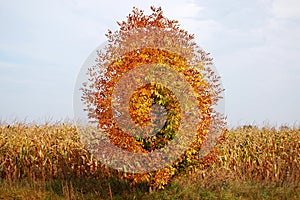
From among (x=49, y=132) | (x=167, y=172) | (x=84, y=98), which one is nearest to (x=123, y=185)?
(x=167, y=172)

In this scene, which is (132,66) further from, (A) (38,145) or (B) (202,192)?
(A) (38,145)

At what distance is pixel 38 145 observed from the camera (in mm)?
11445

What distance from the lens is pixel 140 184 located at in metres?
8.86

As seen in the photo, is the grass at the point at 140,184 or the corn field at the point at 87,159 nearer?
the grass at the point at 140,184

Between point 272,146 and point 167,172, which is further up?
point 272,146

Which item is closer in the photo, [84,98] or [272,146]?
[84,98]

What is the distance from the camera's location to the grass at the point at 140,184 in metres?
8.78

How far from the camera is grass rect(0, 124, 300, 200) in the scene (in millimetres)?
8781

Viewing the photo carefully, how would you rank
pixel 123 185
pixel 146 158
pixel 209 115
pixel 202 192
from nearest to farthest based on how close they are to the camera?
pixel 146 158, pixel 209 115, pixel 202 192, pixel 123 185

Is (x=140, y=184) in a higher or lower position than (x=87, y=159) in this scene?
lower

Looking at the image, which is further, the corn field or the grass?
the corn field

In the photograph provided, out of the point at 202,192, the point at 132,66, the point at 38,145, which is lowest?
the point at 202,192

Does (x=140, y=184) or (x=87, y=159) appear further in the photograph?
(x=87, y=159)

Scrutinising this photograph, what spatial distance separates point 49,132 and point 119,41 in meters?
6.29
